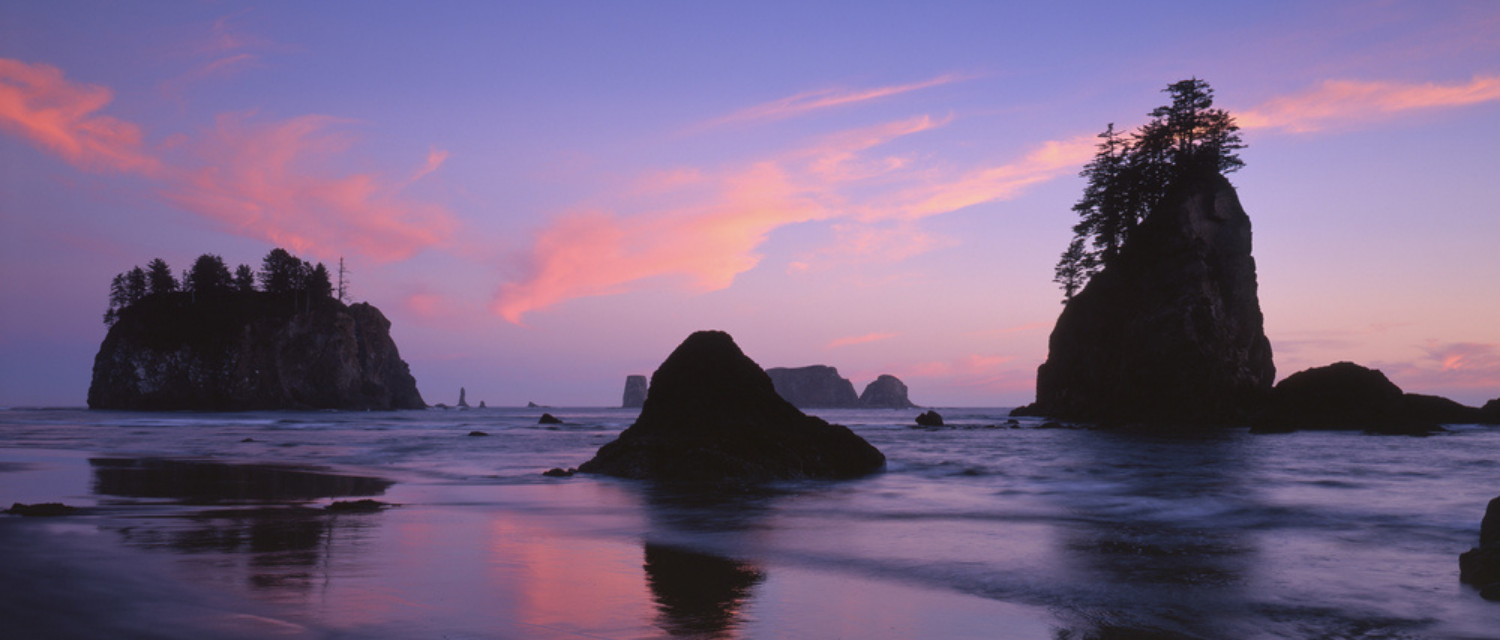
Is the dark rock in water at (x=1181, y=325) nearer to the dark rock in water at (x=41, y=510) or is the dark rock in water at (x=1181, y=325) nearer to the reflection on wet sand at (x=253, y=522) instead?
the reflection on wet sand at (x=253, y=522)

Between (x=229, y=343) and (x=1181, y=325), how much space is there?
102998 millimetres

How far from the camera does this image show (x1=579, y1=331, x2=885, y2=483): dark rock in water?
52.8ft

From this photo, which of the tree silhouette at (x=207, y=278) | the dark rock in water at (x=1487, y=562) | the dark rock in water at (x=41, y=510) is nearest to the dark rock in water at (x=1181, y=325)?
the dark rock in water at (x=1487, y=562)

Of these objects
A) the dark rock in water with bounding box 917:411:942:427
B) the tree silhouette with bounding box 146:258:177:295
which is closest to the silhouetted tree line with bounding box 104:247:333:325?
the tree silhouette with bounding box 146:258:177:295

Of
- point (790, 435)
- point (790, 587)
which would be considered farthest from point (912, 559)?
point (790, 435)

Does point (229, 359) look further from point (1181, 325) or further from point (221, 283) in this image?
point (1181, 325)

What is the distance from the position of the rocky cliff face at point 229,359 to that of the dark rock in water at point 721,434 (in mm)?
98821

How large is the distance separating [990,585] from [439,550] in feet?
15.8

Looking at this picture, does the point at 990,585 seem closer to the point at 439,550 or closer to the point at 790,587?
the point at 790,587

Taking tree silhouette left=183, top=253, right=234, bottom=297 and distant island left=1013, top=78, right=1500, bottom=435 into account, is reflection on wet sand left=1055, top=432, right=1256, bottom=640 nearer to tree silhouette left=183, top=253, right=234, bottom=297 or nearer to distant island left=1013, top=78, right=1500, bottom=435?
distant island left=1013, top=78, right=1500, bottom=435

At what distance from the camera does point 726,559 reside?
7473 mm

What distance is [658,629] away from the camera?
467 centimetres

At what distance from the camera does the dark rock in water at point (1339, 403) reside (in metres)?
42.2

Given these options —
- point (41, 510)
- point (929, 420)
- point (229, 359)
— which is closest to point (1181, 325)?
point (929, 420)
